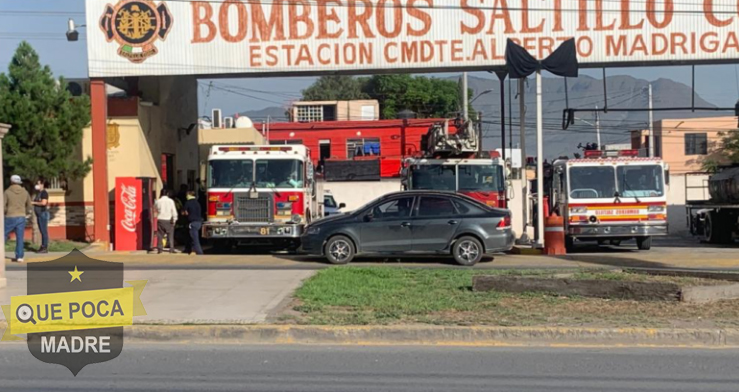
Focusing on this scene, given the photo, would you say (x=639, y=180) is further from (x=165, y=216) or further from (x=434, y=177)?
(x=165, y=216)

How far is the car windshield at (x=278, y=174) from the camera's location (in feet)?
64.8

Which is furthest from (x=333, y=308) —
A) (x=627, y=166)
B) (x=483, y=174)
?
(x=627, y=166)

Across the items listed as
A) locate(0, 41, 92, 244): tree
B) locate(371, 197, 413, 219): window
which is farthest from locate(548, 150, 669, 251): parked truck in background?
locate(0, 41, 92, 244): tree

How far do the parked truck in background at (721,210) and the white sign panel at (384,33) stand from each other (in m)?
4.72

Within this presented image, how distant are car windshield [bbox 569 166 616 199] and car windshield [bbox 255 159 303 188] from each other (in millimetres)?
7050

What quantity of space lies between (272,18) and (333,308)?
14.2 m

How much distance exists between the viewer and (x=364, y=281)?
13.3 metres

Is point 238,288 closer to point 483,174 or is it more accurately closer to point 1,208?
point 1,208

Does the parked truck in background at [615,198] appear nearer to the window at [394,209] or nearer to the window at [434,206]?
Answer: the window at [434,206]

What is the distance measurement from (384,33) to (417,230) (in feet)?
26.1

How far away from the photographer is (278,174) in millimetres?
19844

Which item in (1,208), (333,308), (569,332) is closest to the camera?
(569,332)

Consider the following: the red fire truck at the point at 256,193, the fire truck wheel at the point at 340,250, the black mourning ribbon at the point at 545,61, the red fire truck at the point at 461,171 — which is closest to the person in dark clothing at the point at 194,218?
the red fire truck at the point at 256,193

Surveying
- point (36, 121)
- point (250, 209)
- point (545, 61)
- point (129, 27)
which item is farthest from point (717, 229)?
point (36, 121)
